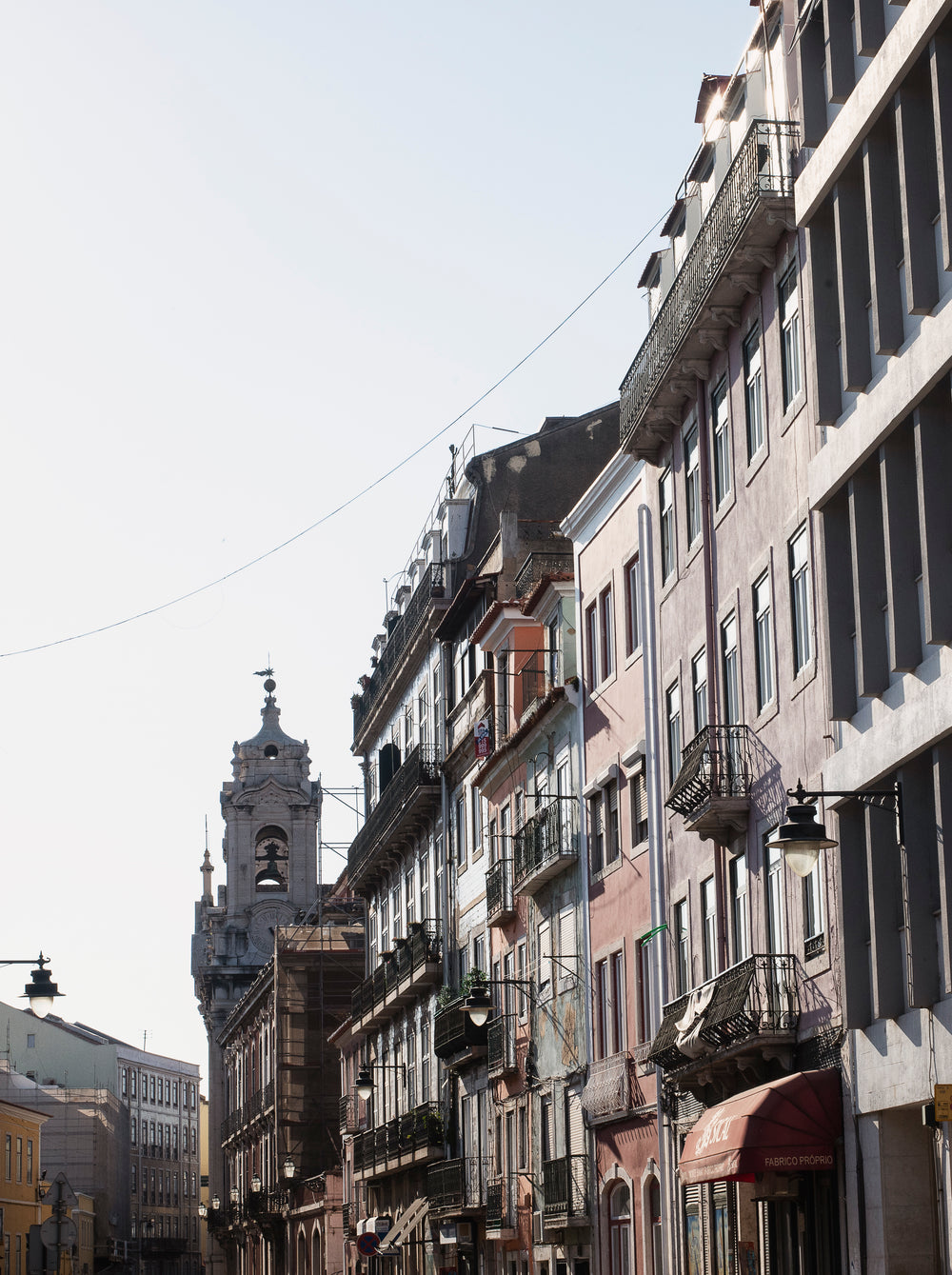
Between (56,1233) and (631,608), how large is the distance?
39.2 ft

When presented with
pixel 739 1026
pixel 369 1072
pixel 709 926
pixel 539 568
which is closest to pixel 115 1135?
pixel 369 1072

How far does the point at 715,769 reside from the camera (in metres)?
24.7

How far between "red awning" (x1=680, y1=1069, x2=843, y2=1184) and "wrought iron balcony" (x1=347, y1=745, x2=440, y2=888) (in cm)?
2529

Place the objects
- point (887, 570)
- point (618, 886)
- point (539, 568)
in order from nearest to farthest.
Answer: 1. point (887, 570)
2. point (618, 886)
3. point (539, 568)

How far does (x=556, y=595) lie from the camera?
3522cm

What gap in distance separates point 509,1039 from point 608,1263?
A: 7.73 meters

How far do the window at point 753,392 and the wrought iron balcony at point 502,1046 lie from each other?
15905 mm

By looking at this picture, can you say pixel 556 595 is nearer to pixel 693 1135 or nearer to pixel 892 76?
pixel 693 1135

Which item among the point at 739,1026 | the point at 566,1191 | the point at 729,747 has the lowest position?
the point at 566,1191

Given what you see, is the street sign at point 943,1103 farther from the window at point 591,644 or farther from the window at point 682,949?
the window at point 591,644

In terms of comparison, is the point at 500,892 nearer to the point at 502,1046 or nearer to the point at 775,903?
the point at 502,1046

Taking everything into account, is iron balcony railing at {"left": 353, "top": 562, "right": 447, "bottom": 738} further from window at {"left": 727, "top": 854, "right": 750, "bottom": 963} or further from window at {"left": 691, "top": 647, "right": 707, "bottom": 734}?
window at {"left": 727, "top": 854, "right": 750, "bottom": 963}

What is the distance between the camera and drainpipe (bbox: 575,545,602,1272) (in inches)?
1219

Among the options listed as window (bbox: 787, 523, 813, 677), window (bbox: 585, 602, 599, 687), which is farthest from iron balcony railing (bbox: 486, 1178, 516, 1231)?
window (bbox: 787, 523, 813, 677)
